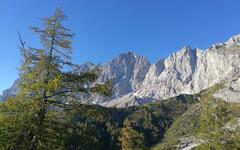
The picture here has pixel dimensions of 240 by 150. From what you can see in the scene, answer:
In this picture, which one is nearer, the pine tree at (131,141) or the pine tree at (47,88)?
the pine tree at (47,88)

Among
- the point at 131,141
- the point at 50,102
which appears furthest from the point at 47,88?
the point at 131,141

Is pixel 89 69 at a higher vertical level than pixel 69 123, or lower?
higher

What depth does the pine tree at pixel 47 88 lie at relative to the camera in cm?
1639

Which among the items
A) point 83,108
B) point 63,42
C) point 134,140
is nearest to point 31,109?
point 83,108

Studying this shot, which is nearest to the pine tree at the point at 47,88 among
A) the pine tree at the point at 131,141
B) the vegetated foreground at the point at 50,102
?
the vegetated foreground at the point at 50,102

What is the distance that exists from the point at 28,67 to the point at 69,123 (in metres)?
3.52

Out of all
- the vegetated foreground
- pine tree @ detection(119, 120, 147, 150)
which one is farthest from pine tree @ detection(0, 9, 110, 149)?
pine tree @ detection(119, 120, 147, 150)

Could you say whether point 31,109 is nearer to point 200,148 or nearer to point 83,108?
point 83,108

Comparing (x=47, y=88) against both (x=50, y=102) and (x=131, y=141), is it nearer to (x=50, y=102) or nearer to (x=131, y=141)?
(x=50, y=102)

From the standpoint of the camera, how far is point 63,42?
1883 cm

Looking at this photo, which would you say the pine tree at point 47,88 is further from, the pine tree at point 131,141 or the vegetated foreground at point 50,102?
the pine tree at point 131,141

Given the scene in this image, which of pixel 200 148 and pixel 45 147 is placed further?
pixel 200 148


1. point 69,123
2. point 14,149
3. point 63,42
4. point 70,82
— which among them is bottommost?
point 14,149

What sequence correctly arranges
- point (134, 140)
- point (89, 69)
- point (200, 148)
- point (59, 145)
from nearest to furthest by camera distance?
point (59, 145) → point (89, 69) → point (200, 148) → point (134, 140)
